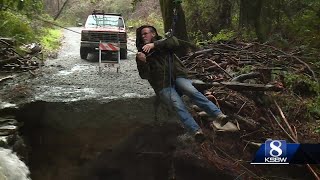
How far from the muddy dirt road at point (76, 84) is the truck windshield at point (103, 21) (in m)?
2.44

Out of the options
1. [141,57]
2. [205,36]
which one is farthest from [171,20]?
[141,57]

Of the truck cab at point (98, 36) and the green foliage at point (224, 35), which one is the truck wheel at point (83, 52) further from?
the green foliage at point (224, 35)

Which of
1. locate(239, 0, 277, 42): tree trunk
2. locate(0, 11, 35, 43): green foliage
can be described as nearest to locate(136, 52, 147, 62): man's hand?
locate(239, 0, 277, 42): tree trunk

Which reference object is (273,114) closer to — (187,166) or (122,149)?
(187,166)

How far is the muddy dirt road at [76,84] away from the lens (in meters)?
9.29

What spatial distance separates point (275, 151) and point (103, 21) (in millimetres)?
13470

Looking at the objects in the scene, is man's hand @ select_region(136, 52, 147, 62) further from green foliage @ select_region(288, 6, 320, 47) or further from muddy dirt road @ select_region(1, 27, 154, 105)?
green foliage @ select_region(288, 6, 320, 47)

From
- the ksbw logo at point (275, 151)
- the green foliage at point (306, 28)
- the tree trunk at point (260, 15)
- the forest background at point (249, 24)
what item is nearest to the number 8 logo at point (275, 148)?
the ksbw logo at point (275, 151)

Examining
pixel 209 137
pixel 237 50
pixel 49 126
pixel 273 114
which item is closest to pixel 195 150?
pixel 209 137

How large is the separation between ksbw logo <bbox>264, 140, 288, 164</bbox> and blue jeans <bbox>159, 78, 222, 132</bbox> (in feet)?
4.72

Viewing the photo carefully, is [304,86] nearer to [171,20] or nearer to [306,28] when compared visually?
[306,28]

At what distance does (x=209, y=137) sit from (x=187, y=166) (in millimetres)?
1027

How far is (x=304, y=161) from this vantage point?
5027mm

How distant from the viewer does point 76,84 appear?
1074 cm
